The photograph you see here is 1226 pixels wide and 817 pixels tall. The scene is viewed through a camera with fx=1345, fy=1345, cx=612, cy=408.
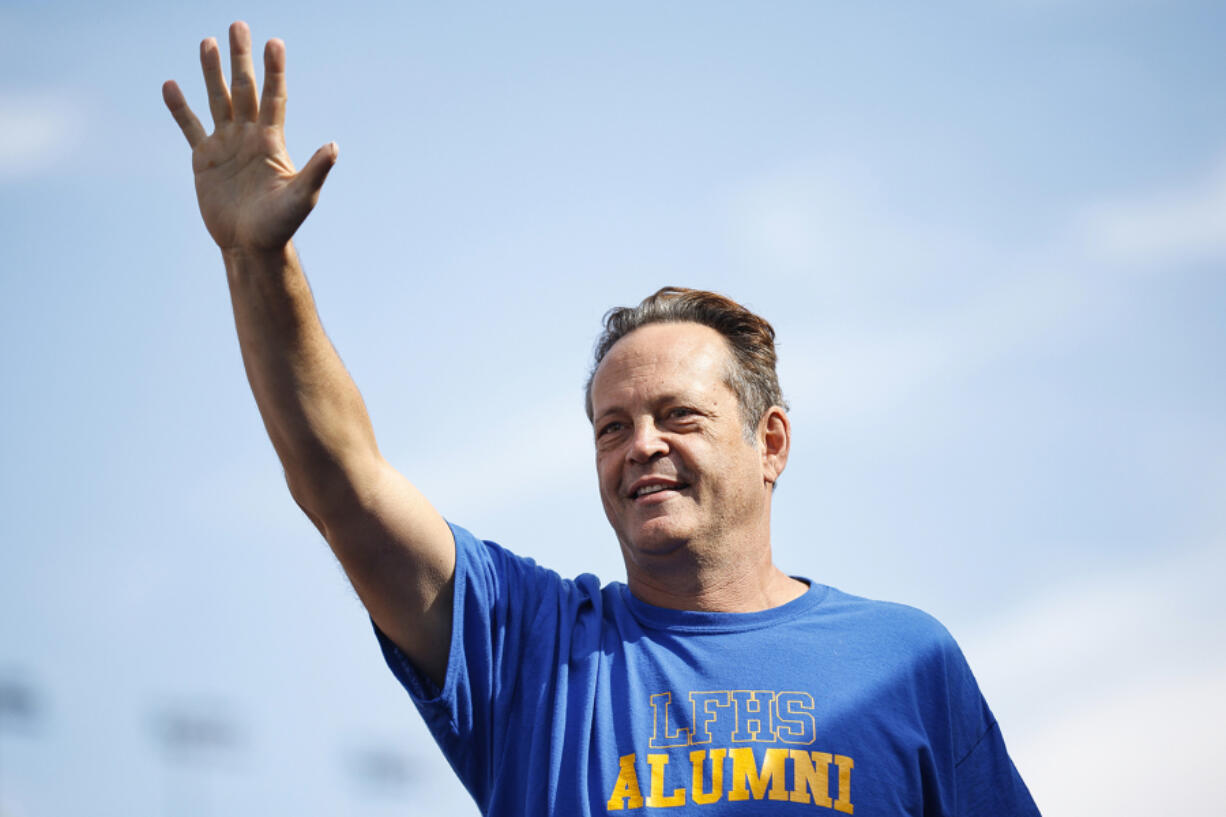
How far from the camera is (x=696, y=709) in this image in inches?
122

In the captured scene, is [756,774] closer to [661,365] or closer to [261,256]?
[661,365]

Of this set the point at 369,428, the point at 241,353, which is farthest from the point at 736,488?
the point at 241,353

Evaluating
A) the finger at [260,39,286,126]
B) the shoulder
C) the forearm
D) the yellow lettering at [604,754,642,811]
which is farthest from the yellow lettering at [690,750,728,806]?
the finger at [260,39,286,126]

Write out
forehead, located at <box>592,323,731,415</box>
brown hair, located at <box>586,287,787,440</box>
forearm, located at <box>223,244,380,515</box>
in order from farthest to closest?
brown hair, located at <box>586,287,787,440</box> → forehead, located at <box>592,323,731,415</box> → forearm, located at <box>223,244,380,515</box>

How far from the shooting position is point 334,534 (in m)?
3.00

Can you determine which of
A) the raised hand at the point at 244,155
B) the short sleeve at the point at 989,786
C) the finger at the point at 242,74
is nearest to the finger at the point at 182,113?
the raised hand at the point at 244,155

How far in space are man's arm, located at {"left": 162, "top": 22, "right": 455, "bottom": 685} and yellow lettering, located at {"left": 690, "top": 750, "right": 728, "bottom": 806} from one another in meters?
0.63

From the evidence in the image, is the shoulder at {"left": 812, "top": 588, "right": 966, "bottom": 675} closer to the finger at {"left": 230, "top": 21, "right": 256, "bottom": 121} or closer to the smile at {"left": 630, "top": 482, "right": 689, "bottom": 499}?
the smile at {"left": 630, "top": 482, "right": 689, "bottom": 499}

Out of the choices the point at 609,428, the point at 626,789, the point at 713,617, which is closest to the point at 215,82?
the point at 609,428

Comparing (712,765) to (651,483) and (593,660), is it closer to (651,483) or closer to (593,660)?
(593,660)

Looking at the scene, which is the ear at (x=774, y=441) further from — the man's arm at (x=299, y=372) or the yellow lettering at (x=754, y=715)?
the man's arm at (x=299, y=372)

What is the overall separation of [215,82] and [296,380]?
2.45 feet

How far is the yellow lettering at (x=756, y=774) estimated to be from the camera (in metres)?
2.99

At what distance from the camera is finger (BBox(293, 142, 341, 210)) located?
2.92 meters
